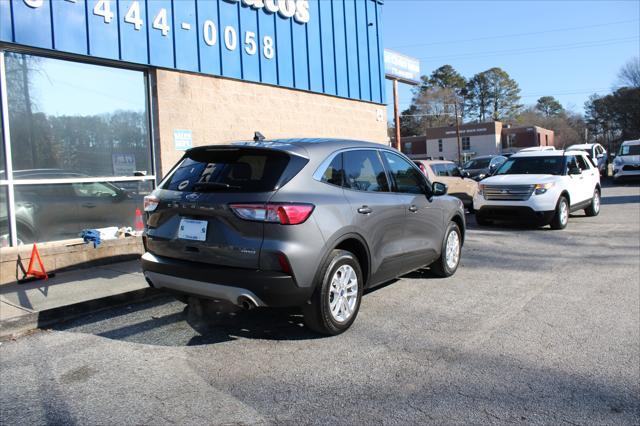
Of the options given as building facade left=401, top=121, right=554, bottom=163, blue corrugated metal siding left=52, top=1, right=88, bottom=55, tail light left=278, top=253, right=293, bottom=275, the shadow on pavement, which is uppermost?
building facade left=401, top=121, right=554, bottom=163

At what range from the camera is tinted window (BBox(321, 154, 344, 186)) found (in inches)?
186

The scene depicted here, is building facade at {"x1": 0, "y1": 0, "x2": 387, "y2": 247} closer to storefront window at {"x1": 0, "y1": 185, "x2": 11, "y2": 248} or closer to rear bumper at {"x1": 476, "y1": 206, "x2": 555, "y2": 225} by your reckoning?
storefront window at {"x1": 0, "y1": 185, "x2": 11, "y2": 248}

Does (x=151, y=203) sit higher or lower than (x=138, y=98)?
lower

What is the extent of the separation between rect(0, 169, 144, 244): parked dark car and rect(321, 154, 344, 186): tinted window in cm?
515

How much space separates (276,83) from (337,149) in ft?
22.7

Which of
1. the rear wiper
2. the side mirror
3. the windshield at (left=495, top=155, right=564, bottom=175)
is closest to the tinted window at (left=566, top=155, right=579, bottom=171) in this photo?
the windshield at (left=495, top=155, right=564, bottom=175)

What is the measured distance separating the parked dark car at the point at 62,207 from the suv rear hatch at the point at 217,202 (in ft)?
12.6

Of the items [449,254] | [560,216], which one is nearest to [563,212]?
[560,216]

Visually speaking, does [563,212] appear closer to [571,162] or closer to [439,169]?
[571,162]

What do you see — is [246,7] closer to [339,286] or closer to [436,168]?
[436,168]

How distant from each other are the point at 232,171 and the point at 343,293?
1.47 m

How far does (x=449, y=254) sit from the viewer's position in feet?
23.0

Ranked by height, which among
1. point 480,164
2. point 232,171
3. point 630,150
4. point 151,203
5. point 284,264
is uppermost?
point 630,150

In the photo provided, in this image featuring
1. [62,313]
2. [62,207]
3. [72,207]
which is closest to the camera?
[62,313]
